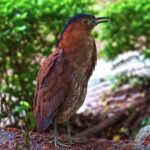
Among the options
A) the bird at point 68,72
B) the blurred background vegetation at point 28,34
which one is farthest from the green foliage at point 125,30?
the bird at point 68,72

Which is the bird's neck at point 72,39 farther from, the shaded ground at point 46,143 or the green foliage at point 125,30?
the green foliage at point 125,30

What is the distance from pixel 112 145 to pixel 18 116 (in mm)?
3112

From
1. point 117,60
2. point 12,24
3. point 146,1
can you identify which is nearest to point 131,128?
point 117,60

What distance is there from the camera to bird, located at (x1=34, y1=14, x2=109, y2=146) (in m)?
4.49

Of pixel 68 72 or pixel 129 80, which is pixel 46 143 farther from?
pixel 129 80

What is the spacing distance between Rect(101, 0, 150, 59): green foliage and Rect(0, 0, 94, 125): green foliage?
864mm

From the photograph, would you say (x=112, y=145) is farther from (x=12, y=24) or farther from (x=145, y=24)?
(x=145, y=24)

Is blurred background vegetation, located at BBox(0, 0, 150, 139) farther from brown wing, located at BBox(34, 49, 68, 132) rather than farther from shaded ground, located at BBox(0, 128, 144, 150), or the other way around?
brown wing, located at BBox(34, 49, 68, 132)

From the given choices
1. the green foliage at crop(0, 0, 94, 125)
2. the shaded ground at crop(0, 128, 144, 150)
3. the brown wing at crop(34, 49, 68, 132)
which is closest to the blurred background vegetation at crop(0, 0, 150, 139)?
the green foliage at crop(0, 0, 94, 125)

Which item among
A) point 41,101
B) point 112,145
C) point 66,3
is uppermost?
point 66,3

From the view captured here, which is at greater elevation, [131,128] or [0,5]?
[0,5]

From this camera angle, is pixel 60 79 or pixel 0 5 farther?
pixel 0 5

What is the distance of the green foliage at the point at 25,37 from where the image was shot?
25.5 feet

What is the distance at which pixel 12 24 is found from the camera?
25.5 feet
